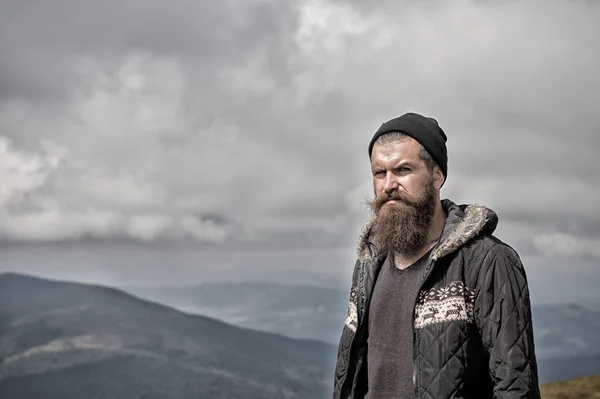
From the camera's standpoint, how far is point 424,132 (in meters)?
7.05

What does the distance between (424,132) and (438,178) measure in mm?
509

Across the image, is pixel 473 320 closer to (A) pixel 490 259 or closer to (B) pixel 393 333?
(A) pixel 490 259

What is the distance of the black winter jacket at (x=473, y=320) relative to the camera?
626cm

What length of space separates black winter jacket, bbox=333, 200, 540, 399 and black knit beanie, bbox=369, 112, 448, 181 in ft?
1.99

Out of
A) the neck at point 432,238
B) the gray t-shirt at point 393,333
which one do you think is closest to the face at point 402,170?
the neck at point 432,238

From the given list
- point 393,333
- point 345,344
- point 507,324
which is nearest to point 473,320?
point 507,324

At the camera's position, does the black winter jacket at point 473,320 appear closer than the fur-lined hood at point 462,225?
Yes

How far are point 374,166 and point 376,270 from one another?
3.60 ft

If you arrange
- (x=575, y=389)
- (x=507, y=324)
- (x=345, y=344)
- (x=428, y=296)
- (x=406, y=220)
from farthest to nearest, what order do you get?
(x=575, y=389) < (x=345, y=344) < (x=406, y=220) < (x=428, y=296) < (x=507, y=324)

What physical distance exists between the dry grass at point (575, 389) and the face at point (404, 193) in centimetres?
3536

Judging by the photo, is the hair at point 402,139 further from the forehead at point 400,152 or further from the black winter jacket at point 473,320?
the black winter jacket at point 473,320

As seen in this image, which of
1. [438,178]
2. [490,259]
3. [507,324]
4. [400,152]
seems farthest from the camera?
[438,178]

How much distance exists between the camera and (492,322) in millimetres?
6371

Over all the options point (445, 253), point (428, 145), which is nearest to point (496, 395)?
point (445, 253)
